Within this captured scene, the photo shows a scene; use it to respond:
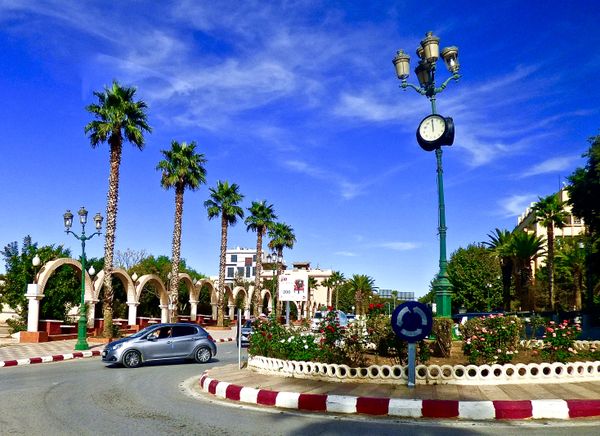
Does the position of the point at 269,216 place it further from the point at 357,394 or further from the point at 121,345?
the point at 357,394

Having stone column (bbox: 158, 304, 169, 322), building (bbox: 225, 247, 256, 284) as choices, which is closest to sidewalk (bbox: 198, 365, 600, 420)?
stone column (bbox: 158, 304, 169, 322)

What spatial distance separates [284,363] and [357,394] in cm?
290

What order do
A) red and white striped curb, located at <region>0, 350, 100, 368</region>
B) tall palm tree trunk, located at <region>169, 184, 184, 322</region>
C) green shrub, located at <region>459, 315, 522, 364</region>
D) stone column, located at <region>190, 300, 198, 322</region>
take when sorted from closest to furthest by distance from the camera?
green shrub, located at <region>459, 315, 522, 364</region>
red and white striped curb, located at <region>0, 350, 100, 368</region>
tall palm tree trunk, located at <region>169, 184, 184, 322</region>
stone column, located at <region>190, 300, 198, 322</region>

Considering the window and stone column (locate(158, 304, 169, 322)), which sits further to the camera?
stone column (locate(158, 304, 169, 322))

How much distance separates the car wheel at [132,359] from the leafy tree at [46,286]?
1645 cm

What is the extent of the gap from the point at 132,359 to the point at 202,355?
257cm

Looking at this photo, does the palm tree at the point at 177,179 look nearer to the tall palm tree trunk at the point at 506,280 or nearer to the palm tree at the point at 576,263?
the tall palm tree trunk at the point at 506,280

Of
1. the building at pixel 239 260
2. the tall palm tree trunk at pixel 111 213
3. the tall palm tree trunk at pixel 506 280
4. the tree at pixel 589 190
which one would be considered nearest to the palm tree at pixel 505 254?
the tall palm tree trunk at pixel 506 280

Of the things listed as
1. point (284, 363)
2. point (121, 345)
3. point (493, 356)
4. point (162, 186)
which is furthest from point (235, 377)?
point (162, 186)

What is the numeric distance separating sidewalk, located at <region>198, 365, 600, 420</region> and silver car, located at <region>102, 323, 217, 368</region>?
7499 millimetres

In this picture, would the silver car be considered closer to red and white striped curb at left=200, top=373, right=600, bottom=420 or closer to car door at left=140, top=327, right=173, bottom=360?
car door at left=140, top=327, right=173, bottom=360

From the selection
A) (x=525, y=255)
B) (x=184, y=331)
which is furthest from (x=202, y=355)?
(x=525, y=255)

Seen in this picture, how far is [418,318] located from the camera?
993cm

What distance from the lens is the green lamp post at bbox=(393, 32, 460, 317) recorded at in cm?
1539
